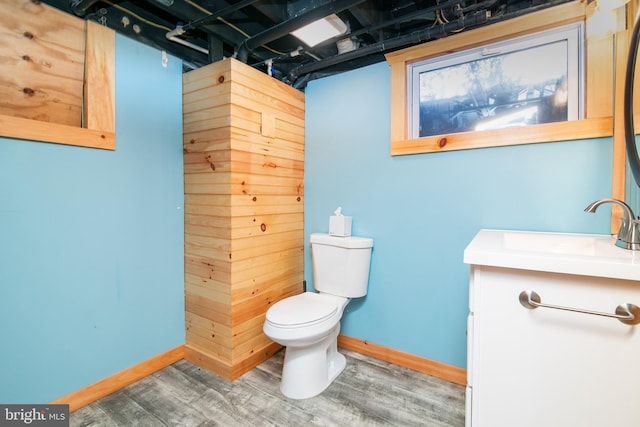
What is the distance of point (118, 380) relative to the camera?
163cm

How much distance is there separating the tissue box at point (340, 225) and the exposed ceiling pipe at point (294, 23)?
116 cm

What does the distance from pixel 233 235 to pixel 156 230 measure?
0.54 m

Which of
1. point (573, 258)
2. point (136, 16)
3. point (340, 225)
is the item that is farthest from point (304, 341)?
point (136, 16)

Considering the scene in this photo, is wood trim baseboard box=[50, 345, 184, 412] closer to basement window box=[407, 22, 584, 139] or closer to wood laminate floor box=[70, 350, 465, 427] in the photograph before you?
wood laminate floor box=[70, 350, 465, 427]

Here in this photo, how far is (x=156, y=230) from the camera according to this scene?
1809 millimetres

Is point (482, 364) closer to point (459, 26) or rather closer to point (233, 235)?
point (233, 235)

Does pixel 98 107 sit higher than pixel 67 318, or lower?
higher

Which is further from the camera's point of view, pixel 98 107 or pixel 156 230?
pixel 156 230

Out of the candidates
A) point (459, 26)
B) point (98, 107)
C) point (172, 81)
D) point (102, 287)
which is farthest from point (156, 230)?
point (459, 26)

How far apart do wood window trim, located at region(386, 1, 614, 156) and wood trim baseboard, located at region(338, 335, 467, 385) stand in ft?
4.28

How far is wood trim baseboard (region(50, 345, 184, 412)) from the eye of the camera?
147 centimetres

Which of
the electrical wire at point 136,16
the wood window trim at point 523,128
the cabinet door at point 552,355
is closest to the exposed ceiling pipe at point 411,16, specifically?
the wood window trim at point 523,128

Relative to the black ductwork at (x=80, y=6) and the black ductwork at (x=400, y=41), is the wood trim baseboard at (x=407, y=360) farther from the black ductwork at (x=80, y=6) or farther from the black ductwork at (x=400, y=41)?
the black ductwork at (x=80, y=6)

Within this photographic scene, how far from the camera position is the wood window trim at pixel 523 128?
134 cm
